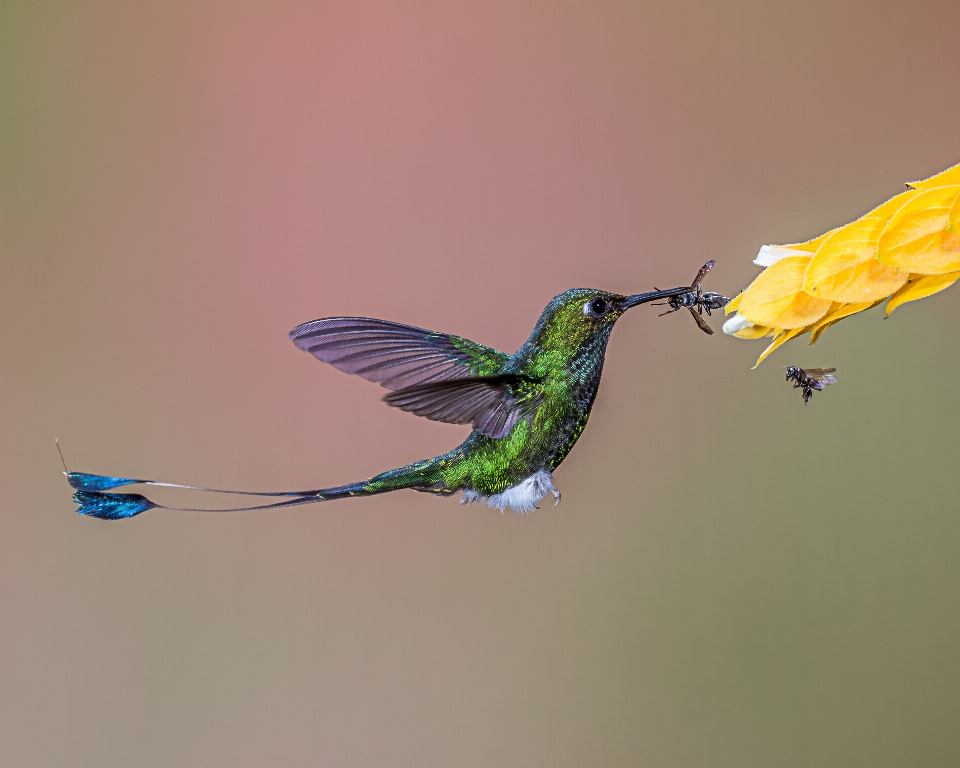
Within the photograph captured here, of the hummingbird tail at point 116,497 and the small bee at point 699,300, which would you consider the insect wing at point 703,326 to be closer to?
the small bee at point 699,300

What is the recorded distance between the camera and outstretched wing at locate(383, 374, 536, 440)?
1.43ft

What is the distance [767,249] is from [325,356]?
0.23 m

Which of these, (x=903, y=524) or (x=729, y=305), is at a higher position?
(x=729, y=305)

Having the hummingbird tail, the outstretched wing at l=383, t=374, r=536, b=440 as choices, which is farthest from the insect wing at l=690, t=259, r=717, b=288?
the hummingbird tail

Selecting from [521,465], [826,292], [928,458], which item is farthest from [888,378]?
[826,292]

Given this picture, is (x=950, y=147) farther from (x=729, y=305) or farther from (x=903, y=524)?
(x=729, y=305)

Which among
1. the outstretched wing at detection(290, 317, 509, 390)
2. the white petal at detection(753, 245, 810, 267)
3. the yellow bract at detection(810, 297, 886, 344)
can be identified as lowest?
the yellow bract at detection(810, 297, 886, 344)

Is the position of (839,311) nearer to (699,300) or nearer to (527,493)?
(699,300)

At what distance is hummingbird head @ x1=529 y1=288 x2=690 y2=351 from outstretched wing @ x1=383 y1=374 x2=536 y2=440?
3 cm

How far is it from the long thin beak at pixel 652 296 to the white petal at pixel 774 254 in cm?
5

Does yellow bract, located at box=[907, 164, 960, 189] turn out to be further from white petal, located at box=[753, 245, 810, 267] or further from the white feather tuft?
the white feather tuft

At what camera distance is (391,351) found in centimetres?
54

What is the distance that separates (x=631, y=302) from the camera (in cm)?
49

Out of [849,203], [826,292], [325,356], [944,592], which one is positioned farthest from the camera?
[849,203]
